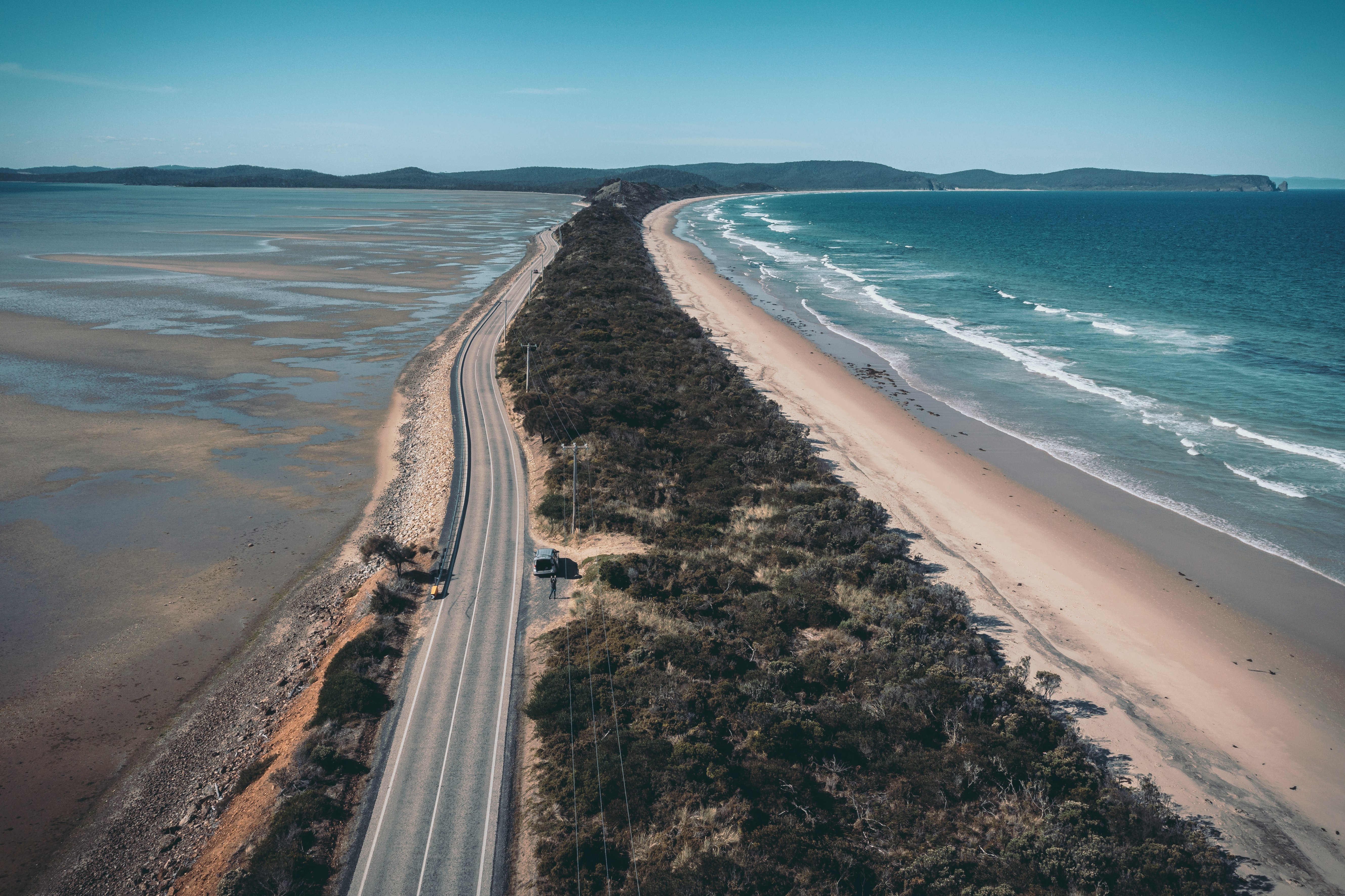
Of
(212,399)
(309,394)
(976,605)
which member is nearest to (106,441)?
(212,399)

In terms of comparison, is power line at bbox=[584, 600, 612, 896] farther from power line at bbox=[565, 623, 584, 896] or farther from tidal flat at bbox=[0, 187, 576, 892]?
tidal flat at bbox=[0, 187, 576, 892]

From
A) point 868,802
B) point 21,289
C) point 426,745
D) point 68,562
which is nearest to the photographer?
point 868,802

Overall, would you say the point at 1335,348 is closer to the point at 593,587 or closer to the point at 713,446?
the point at 713,446

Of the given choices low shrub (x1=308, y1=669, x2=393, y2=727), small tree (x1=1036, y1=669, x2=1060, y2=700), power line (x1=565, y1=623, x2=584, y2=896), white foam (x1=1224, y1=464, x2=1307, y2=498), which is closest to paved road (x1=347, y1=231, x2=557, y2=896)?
low shrub (x1=308, y1=669, x2=393, y2=727)

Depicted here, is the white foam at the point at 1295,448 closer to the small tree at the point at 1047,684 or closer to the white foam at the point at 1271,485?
the white foam at the point at 1271,485

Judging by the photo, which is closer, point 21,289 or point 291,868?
point 291,868

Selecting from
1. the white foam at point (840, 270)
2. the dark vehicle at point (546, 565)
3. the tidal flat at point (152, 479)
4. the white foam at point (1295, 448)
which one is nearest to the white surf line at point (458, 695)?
the dark vehicle at point (546, 565)

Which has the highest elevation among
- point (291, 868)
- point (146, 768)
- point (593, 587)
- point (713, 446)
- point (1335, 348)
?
point (1335, 348)

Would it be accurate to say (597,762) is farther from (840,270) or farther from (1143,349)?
(840,270)
